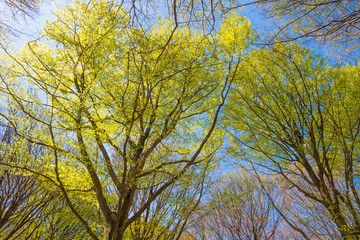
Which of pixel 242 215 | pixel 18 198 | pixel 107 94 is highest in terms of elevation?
pixel 107 94

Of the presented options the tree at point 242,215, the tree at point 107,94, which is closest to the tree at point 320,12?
the tree at point 107,94

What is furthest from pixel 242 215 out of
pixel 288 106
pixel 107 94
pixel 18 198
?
pixel 18 198

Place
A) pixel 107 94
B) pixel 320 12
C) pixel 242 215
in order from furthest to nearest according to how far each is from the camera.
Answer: pixel 242 215 → pixel 107 94 → pixel 320 12

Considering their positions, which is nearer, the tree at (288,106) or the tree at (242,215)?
the tree at (288,106)

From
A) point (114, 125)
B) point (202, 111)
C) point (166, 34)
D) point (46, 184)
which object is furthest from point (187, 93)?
point (46, 184)

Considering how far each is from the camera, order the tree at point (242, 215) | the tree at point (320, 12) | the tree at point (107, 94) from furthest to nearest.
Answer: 1. the tree at point (242, 215)
2. the tree at point (107, 94)
3. the tree at point (320, 12)

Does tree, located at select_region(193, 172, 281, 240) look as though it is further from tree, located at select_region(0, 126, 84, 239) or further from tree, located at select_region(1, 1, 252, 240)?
tree, located at select_region(0, 126, 84, 239)

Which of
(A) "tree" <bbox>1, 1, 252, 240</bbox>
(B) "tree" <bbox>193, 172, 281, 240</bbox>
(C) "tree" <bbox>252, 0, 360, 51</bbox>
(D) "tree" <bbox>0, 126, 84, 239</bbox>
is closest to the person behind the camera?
(C) "tree" <bbox>252, 0, 360, 51</bbox>

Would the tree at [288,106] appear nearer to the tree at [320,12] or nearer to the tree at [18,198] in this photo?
the tree at [320,12]

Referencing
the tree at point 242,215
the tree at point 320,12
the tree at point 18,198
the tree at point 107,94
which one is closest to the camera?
the tree at point 320,12

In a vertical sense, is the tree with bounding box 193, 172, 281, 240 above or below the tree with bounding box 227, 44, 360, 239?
below

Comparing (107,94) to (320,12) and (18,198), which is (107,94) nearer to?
(18,198)

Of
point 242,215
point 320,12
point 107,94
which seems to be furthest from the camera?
point 242,215

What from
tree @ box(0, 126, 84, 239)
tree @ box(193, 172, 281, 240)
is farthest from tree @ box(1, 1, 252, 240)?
tree @ box(193, 172, 281, 240)
